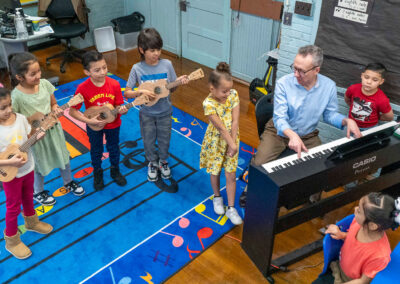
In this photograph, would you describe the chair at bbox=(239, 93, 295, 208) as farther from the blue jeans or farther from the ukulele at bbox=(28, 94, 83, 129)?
the ukulele at bbox=(28, 94, 83, 129)

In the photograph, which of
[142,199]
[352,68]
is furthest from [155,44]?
[352,68]

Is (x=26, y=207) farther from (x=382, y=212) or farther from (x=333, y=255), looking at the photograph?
(x=382, y=212)

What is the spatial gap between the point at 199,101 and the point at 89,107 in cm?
212

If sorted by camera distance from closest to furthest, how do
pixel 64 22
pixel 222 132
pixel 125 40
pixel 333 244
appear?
pixel 333 244 < pixel 222 132 < pixel 64 22 < pixel 125 40

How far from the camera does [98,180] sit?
3.30m

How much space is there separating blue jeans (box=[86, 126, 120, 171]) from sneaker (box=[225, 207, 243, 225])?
112 cm

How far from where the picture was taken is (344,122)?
8.64 ft

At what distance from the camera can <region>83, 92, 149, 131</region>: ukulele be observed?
287cm

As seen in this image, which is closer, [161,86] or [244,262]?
[244,262]

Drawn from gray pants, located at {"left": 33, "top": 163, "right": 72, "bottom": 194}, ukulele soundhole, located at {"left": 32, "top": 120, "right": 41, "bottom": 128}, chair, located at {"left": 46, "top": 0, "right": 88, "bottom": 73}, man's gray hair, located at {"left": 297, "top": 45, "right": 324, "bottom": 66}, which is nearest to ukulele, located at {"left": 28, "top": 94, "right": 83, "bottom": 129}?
ukulele soundhole, located at {"left": 32, "top": 120, "right": 41, "bottom": 128}

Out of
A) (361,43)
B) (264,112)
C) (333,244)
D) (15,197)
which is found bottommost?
(15,197)

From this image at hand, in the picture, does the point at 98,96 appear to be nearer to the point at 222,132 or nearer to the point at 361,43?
the point at 222,132

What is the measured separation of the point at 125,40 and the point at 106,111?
379 cm


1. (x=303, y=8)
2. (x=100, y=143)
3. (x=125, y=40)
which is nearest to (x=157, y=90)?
(x=100, y=143)
